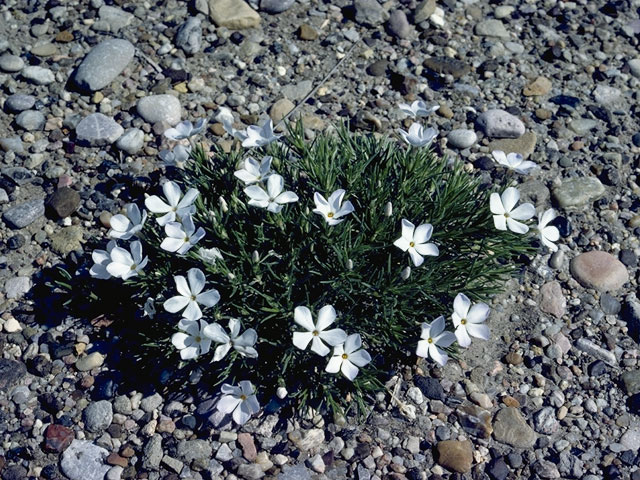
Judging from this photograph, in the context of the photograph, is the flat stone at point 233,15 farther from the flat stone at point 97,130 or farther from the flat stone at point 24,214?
the flat stone at point 24,214

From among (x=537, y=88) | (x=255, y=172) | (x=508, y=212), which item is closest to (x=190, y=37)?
(x=255, y=172)

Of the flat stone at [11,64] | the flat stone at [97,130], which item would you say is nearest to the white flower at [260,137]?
the flat stone at [97,130]

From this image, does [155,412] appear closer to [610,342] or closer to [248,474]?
[248,474]

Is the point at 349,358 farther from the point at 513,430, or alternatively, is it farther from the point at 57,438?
the point at 57,438

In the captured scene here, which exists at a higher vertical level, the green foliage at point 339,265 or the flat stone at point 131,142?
the green foliage at point 339,265

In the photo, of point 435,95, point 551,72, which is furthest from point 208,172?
point 551,72

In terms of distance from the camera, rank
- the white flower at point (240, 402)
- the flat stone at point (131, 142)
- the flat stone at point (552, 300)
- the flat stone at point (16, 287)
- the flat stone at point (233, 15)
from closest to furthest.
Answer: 1. the white flower at point (240, 402)
2. the flat stone at point (16, 287)
3. the flat stone at point (552, 300)
4. the flat stone at point (131, 142)
5. the flat stone at point (233, 15)
